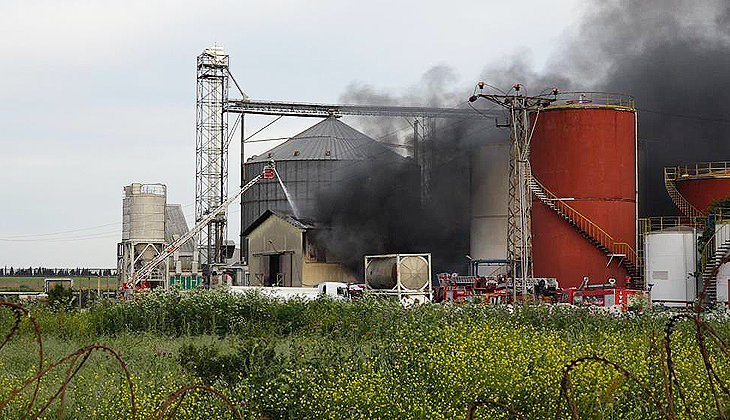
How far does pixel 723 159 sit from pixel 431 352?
48.6 m

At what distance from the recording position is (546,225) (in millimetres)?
51094

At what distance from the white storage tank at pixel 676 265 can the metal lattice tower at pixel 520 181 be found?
247 inches

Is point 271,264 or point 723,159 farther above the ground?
point 723,159

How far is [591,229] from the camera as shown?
4994 cm

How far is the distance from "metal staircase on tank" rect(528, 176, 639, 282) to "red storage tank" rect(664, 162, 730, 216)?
4559 mm

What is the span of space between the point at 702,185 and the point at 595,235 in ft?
22.8

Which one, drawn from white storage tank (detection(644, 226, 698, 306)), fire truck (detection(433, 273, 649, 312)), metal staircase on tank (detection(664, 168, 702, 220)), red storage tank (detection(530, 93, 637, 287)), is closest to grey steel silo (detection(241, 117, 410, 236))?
red storage tank (detection(530, 93, 637, 287))

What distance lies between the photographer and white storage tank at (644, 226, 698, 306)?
46.2 m

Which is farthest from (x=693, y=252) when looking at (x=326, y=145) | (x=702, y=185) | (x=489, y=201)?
(x=326, y=145)

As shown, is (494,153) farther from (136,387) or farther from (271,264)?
(136,387)

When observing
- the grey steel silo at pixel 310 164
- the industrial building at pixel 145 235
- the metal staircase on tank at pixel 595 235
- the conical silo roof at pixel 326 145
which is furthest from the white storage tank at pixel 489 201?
the industrial building at pixel 145 235

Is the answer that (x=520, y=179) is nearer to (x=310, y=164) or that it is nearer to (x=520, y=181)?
(x=520, y=181)

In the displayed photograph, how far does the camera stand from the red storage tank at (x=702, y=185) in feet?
168

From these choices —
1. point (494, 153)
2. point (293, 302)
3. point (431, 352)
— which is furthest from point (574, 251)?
point (431, 352)
